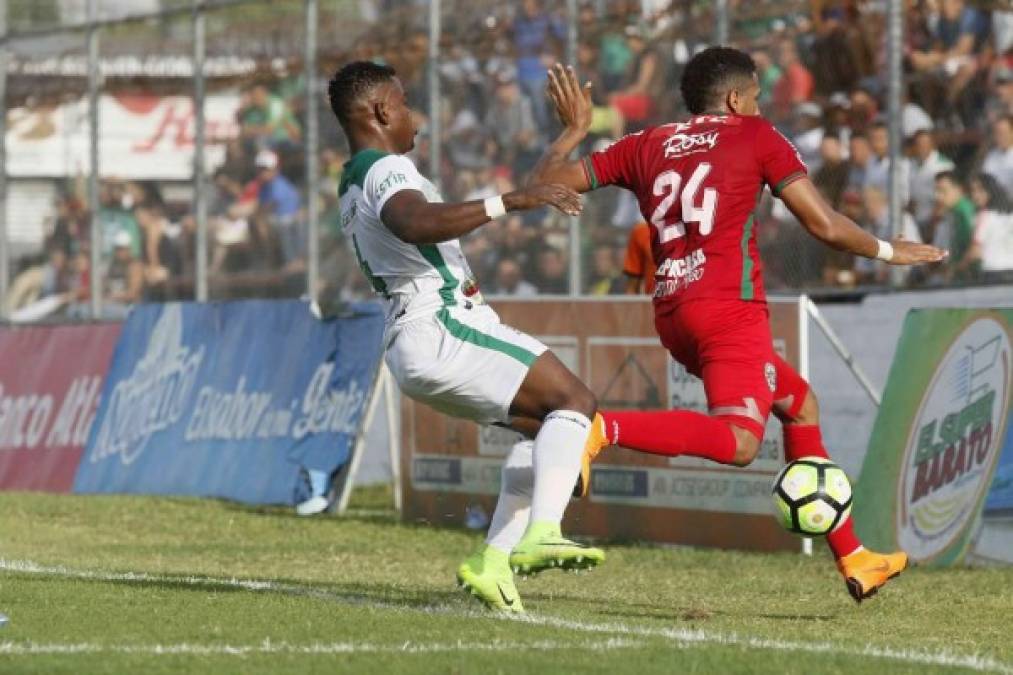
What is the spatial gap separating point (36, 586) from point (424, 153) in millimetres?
9450

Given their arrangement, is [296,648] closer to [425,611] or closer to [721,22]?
[425,611]

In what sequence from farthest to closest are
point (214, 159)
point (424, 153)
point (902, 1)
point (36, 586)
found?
point (214, 159), point (424, 153), point (902, 1), point (36, 586)

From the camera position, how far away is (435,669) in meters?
6.75

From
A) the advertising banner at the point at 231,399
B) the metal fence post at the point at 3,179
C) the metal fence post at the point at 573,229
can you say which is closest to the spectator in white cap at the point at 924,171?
the metal fence post at the point at 573,229

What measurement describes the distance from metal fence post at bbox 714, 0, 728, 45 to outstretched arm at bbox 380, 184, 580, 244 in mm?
7894

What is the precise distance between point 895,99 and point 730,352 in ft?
21.7

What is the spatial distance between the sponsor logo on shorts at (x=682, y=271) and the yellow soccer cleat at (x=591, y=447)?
75 cm

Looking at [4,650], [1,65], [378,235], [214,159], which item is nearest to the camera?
[4,650]

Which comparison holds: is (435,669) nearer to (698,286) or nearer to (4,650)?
(4,650)

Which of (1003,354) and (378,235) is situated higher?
(378,235)

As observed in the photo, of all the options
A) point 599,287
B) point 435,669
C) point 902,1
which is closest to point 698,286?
point 435,669

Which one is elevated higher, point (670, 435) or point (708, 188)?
point (708, 188)

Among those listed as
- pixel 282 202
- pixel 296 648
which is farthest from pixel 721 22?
pixel 296 648

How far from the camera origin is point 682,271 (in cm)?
909
